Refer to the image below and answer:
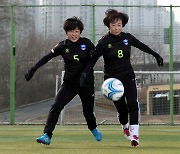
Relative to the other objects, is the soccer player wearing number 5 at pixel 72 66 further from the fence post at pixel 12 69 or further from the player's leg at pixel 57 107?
the fence post at pixel 12 69

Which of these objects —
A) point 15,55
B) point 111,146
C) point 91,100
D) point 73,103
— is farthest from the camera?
point 15,55

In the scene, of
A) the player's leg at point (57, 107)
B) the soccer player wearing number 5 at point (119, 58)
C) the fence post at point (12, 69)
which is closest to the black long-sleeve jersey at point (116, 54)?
the soccer player wearing number 5 at point (119, 58)

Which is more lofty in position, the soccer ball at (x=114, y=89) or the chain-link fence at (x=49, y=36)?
the chain-link fence at (x=49, y=36)

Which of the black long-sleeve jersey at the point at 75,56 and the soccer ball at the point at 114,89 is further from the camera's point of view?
the black long-sleeve jersey at the point at 75,56

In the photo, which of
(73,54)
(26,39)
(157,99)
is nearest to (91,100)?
(73,54)

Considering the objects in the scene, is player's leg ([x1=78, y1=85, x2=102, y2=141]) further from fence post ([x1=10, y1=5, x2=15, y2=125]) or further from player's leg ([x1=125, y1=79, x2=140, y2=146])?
fence post ([x1=10, y1=5, x2=15, y2=125])

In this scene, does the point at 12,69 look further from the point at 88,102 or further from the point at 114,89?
the point at 114,89

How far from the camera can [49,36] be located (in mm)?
14086

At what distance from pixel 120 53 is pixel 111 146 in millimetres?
1299

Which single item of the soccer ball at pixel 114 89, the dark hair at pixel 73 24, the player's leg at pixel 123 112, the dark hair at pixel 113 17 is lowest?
the player's leg at pixel 123 112

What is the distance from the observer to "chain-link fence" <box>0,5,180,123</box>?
44.3ft

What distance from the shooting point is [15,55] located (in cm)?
1365

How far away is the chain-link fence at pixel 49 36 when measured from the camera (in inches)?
531

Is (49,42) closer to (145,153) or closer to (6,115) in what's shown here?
(6,115)
